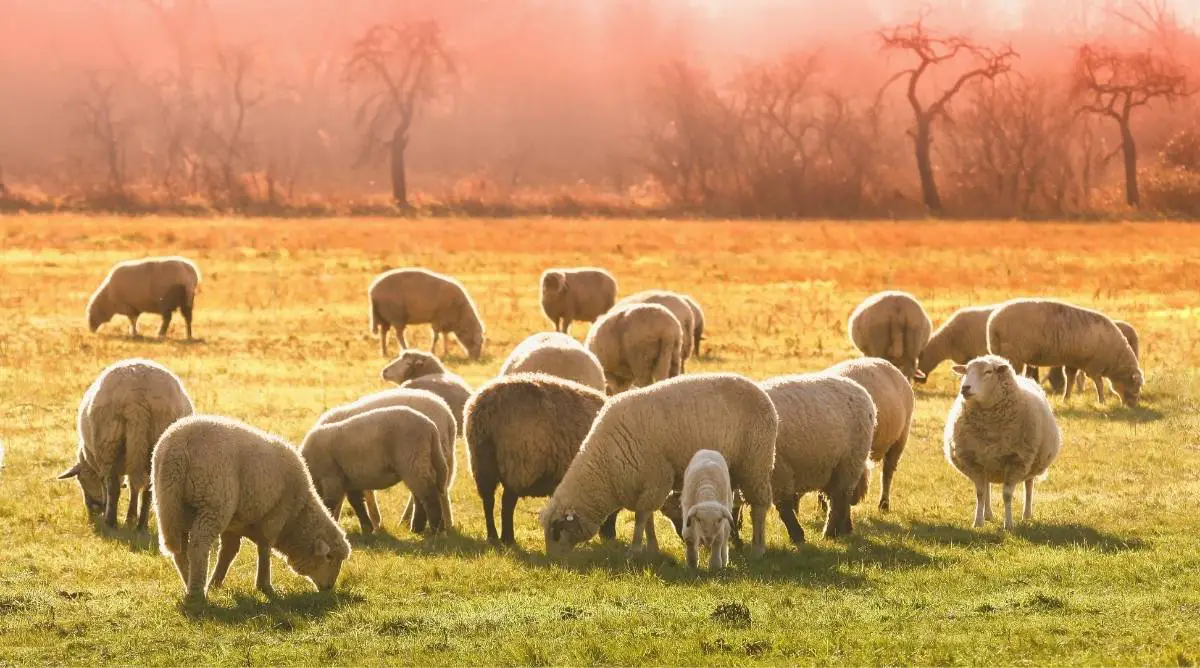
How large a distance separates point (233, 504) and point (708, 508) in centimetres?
325

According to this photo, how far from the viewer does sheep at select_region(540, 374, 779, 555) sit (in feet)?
40.2

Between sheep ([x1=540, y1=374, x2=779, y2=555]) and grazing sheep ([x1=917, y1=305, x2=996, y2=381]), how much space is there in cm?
1228

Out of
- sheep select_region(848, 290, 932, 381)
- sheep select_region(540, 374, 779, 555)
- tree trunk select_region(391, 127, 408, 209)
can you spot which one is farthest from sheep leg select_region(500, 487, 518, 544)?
tree trunk select_region(391, 127, 408, 209)

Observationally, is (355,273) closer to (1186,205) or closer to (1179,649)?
(1179,649)

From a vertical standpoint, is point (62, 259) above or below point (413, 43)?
below

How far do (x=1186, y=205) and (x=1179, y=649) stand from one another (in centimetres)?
6443

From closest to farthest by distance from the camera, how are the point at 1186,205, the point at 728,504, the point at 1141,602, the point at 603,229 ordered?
the point at 1141,602
the point at 728,504
the point at 603,229
the point at 1186,205

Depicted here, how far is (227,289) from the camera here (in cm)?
3791

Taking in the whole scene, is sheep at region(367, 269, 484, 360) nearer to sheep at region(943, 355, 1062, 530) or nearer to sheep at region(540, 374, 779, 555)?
sheep at region(943, 355, 1062, 530)

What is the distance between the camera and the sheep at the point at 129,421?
13.8m

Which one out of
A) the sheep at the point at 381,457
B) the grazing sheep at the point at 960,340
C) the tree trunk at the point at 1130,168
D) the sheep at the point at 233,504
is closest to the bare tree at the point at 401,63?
the tree trunk at the point at 1130,168

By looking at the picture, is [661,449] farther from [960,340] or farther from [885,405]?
[960,340]

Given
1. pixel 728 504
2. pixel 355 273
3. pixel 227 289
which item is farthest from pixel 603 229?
pixel 728 504

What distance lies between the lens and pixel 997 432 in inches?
557
